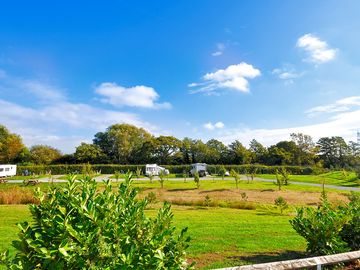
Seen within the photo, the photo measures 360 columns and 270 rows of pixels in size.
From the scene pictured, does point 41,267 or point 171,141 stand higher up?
point 171,141

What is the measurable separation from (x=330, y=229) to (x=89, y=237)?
5819 mm

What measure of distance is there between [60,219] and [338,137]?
290 ft

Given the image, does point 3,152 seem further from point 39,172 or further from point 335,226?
point 335,226

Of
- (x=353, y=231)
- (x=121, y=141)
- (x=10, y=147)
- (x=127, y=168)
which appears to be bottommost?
(x=353, y=231)

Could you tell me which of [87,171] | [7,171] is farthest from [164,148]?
[87,171]

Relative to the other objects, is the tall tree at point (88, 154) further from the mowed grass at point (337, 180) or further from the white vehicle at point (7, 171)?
the mowed grass at point (337, 180)

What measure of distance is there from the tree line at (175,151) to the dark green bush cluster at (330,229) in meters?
67.0

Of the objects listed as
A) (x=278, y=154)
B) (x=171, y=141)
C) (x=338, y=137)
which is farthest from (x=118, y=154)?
(x=338, y=137)

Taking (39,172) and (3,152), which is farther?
(3,152)

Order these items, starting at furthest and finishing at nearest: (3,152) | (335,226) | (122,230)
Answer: (3,152)
(335,226)
(122,230)

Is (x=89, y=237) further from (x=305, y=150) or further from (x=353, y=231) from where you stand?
(x=305, y=150)

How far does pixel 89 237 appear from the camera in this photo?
106 inches

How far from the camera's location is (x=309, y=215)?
6965 mm

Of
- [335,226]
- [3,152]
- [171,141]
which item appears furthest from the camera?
[171,141]
